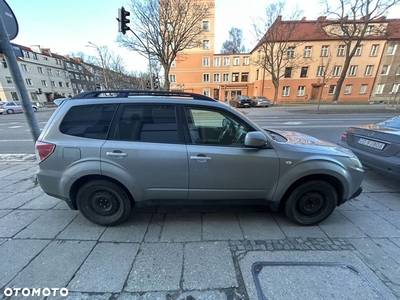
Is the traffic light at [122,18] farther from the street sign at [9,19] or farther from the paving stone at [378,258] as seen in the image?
the paving stone at [378,258]

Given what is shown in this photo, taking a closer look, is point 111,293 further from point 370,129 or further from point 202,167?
point 370,129

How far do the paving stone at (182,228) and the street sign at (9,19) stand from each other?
4406 millimetres

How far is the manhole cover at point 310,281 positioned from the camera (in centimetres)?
161

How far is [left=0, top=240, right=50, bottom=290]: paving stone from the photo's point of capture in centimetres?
183

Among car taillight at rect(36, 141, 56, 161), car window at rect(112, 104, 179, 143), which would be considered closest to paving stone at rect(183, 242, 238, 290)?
car window at rect(112, 104, 179, 143)

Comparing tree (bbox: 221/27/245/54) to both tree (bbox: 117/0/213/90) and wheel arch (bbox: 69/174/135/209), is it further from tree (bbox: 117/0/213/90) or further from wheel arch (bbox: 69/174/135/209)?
wheel arch (bbox: 69/174/135/209)

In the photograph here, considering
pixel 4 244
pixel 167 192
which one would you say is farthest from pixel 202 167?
pixel 4 244

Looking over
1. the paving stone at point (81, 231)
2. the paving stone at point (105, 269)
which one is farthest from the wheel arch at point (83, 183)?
the paving stone at point (105, 269)

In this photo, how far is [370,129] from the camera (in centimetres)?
370

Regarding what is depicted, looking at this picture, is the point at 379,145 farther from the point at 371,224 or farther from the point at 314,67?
the point at 314,67

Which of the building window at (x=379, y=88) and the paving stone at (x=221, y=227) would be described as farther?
the building window at (x=379, y=88)

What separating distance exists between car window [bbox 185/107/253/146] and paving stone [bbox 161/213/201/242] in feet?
3.90

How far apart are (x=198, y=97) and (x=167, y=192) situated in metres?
1.42

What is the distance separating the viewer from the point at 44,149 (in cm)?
231
